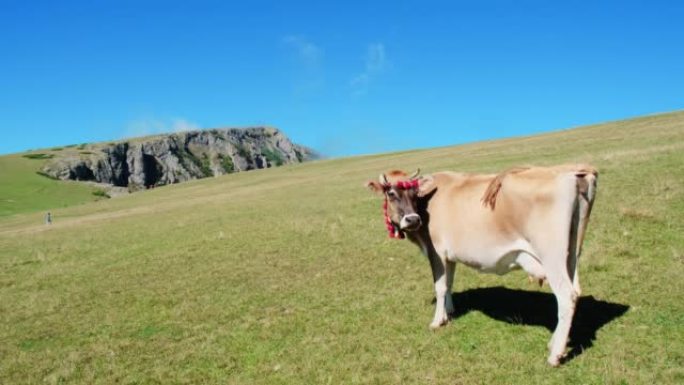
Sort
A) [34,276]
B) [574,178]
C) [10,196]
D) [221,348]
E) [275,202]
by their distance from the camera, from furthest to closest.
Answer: [10,196]
[275,202]
[34,276]
[221,348]
[574,178]

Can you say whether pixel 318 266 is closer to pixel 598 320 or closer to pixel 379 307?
pixel 379 307

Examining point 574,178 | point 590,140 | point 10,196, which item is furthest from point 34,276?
point 10,196

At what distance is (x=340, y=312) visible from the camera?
12.2 meters

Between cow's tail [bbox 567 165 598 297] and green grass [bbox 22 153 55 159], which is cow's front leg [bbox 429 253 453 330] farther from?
green grass [bbox 22 153 55 159]

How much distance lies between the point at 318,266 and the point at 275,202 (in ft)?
71.6

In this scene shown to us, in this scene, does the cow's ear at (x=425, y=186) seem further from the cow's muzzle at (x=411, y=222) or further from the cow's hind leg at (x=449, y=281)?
the cow's hind leg at (x=449, y=281)

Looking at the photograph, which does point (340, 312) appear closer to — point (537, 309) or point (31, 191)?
point (537, 309)

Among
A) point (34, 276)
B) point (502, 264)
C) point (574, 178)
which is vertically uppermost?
point (574, 178)

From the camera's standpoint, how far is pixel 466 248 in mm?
9328

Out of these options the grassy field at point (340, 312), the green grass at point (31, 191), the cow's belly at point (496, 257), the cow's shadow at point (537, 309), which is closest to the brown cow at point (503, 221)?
the cow's belly at point (496, 257)

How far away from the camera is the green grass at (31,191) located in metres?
87.6

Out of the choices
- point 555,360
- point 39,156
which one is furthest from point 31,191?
point 555,360

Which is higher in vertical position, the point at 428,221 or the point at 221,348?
the point at 428,221

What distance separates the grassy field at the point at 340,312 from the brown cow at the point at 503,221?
41.2 inches
